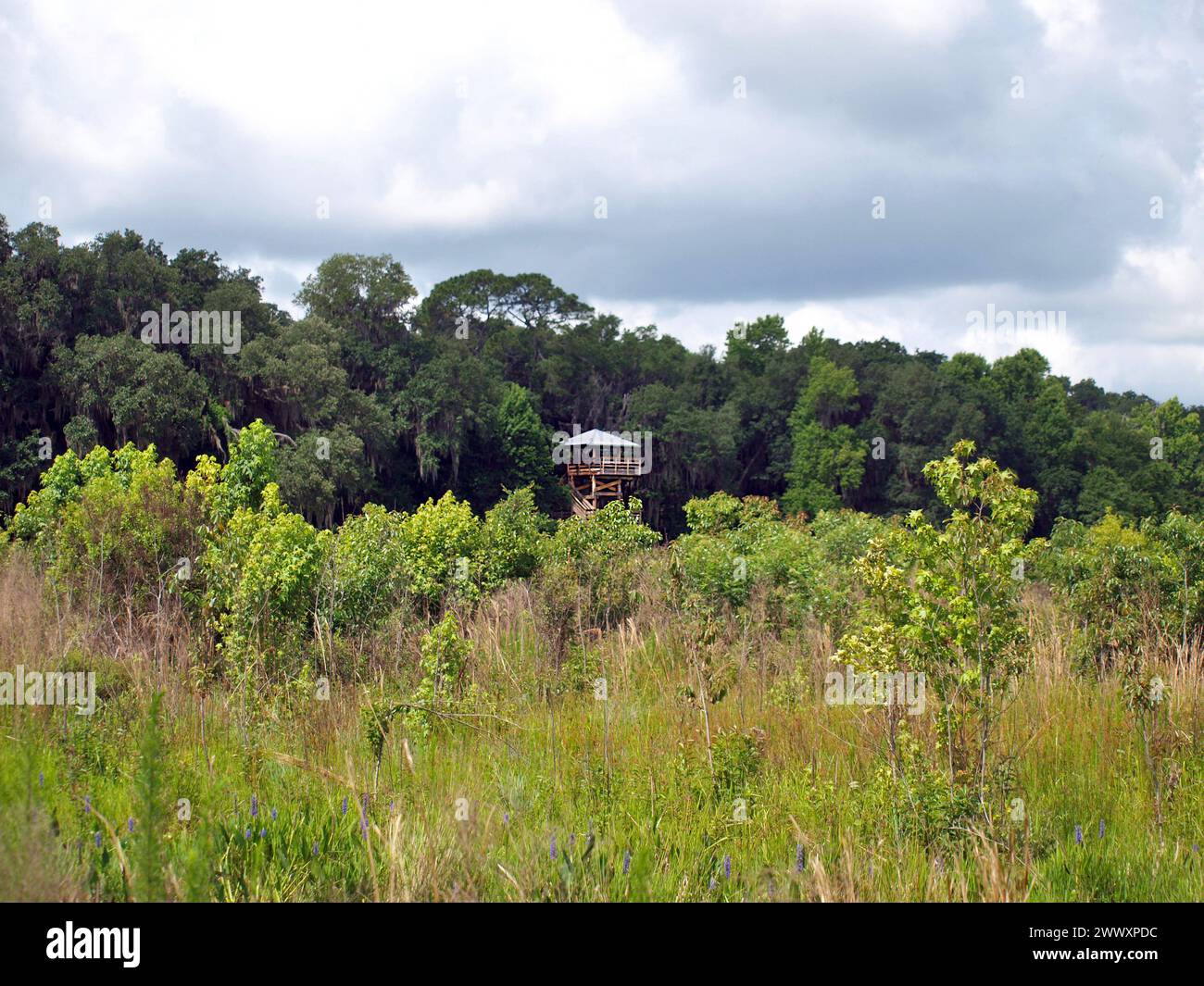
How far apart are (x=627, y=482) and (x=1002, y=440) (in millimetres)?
21161

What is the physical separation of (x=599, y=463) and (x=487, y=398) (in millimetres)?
6260

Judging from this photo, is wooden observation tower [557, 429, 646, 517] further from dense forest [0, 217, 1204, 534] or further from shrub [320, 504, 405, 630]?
shrub [320, 504, 405, 630]

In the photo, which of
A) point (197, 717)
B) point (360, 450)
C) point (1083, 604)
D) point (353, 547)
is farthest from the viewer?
point (360, 450)

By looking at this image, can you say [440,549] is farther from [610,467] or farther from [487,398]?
[610,467]

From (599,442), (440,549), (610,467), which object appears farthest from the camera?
(610,467)

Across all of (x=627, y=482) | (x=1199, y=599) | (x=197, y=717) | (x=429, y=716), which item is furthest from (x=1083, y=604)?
(x=627, y=482)

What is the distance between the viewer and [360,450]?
31938 millimetres

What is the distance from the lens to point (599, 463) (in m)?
46.5

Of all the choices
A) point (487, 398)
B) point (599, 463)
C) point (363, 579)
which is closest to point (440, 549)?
→ point (363, 579)

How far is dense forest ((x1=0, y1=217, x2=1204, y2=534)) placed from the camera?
2950 centimetres

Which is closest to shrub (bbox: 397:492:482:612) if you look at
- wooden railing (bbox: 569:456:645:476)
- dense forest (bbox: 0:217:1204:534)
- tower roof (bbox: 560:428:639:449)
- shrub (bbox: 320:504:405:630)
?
shrub (bbox: 320:504:405:630)

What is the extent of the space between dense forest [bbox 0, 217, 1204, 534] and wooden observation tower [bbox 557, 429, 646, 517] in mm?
1470

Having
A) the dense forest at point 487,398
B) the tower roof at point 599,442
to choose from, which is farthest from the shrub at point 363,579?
the tower roof at point 599,442
